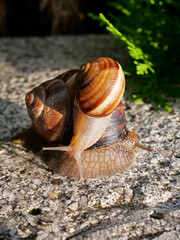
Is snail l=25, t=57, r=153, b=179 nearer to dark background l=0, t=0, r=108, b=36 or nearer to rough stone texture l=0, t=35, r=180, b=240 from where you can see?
rough stone texture l=0, t=35, r=180, b=240

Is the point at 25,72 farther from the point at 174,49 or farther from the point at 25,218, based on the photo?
the point at 25,218

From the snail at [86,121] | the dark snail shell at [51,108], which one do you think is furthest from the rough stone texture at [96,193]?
the dark snail shell at [51,108]

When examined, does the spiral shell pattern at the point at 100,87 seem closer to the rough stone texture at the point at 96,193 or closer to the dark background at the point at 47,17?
the rough stone texture at the point at 96,193

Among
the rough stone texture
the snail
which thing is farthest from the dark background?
the snail

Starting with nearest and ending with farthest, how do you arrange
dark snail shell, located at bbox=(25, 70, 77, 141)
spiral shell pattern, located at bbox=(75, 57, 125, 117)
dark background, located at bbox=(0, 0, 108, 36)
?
spiral shell pattern, located at bbox=(75, 57, 125, 117), dark snail shell, located at bbox=(25, 70, 77, 141), dark background, located at bbox=(0, 0, 108, 36)

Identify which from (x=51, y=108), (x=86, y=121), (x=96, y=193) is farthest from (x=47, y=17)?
(x=96, y=193)

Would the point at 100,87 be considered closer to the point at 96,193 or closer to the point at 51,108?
the point at 51,108
